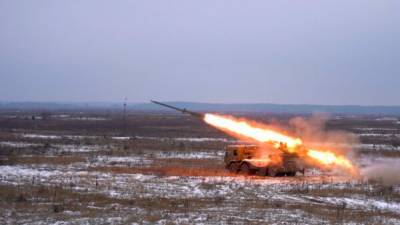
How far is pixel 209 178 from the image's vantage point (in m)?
31.9

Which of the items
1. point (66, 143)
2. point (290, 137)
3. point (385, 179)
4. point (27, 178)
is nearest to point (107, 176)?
point (27, 178)

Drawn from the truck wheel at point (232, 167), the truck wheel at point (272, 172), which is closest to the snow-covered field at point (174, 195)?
the truck wheel at point (232, 167)

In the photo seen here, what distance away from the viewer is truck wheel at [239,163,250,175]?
35344mm

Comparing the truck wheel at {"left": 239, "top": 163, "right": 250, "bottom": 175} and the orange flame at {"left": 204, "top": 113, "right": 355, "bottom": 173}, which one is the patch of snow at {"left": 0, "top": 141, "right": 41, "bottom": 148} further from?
the truck wheel at {"left": 239, "top": 163, "right": 250, "bottom": 175}

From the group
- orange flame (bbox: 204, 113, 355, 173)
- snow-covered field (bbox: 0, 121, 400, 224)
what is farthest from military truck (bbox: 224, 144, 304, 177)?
snow-covered field (bbox: 0, 121, 400, 224)

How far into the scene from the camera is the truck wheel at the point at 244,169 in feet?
116

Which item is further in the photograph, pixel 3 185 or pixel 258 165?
pixel 258 165

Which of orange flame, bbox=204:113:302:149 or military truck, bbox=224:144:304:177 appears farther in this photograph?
orange flame, bbox=204:113:302:149

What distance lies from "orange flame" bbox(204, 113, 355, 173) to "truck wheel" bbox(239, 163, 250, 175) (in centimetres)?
193

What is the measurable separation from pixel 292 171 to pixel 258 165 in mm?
1889

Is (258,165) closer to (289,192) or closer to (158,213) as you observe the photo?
(289,192)

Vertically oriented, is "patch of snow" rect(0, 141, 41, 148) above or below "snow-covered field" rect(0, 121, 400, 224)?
below

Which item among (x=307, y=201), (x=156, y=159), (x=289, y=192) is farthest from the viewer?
(x=156, y=159)

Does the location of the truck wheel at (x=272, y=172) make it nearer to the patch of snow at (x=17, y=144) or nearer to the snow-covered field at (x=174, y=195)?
the snow-covered field at (x=174, y=195)
